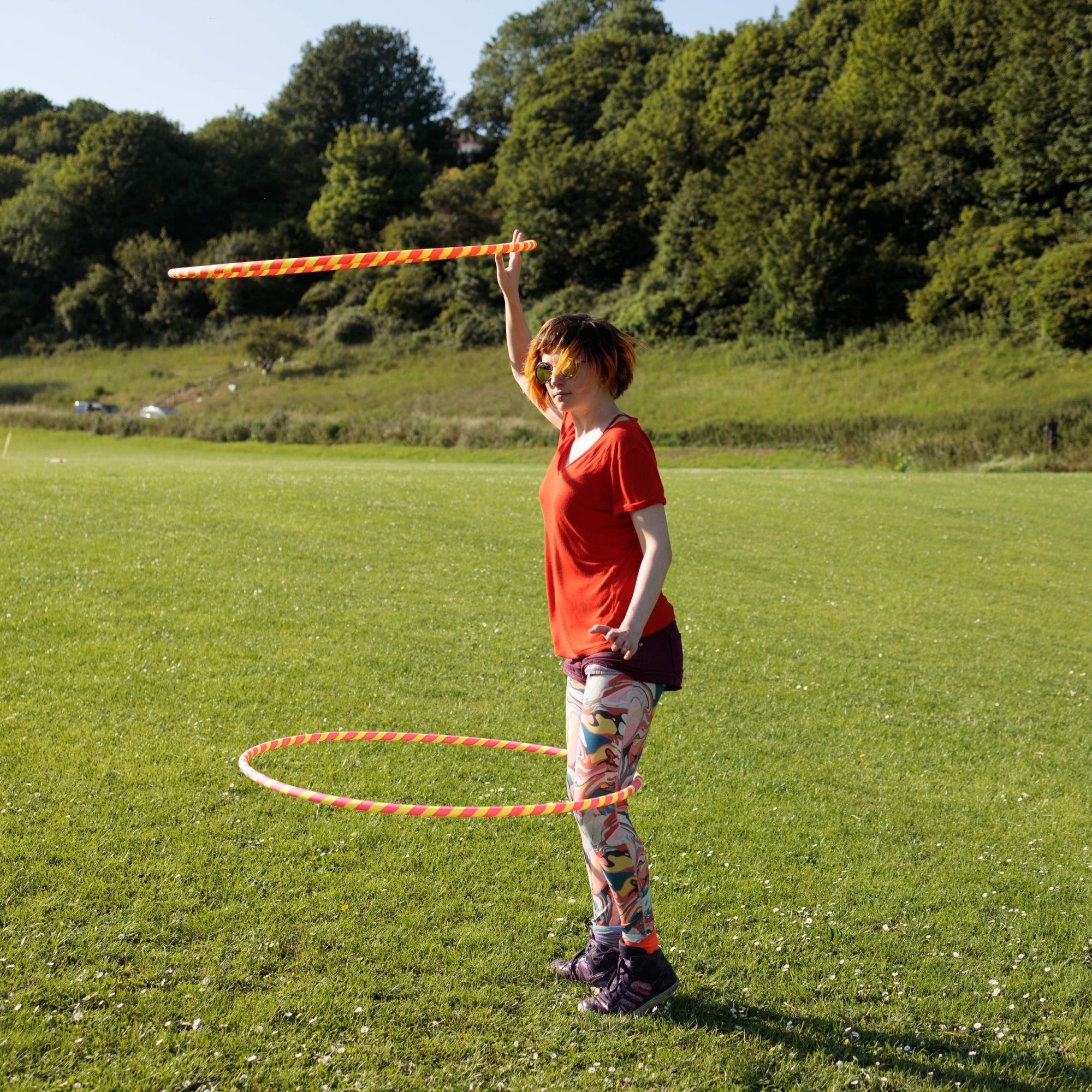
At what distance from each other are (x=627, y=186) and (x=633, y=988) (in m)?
81.5

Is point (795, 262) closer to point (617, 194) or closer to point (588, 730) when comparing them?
point (617, 194)

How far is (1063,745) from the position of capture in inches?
345

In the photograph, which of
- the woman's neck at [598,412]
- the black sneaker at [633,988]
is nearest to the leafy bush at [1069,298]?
the woman's neck at [598,412]

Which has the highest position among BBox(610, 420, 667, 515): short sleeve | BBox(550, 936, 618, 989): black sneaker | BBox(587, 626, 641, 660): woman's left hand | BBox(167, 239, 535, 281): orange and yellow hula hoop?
BBox(167, 239, 535, 281): orange and yellow hula hoop

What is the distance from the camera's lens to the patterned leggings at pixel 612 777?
4.12m

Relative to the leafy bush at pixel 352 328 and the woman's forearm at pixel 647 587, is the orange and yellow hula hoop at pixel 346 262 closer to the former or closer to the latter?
the woman's forearm at pixel 647 587

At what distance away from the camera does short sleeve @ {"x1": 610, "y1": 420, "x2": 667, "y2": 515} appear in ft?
13.4

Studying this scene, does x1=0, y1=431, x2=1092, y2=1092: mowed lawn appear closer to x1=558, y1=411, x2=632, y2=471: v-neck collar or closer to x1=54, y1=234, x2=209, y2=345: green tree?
x1=558, y1=411, x2=632, y2=471: v-neck collar

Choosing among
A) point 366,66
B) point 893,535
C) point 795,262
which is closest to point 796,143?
point 795,262

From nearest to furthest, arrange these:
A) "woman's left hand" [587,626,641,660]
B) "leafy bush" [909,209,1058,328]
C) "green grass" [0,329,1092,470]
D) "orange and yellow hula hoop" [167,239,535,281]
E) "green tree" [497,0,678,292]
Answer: "woman's left hand" [587,626,641,660] < "orange and yellow hula hoop" [167,239,535,281] < "green grass" [0,329,1092,470] < "leafy bush" [909,209,1058,328] < "green tree" [497,0,678,292]

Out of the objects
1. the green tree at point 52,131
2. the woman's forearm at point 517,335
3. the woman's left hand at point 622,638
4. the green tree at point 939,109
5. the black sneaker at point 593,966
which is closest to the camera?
the woman's left hand at point 622,638

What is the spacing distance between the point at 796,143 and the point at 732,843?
6560 centimetres

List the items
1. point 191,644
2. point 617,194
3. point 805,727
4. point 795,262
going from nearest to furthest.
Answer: point 805,727 → point 191,644 → point 795,262 → point 617,194

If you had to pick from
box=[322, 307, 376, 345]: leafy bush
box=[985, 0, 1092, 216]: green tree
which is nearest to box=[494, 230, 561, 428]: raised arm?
box=[985, 0, 1092, 216]: green tree
